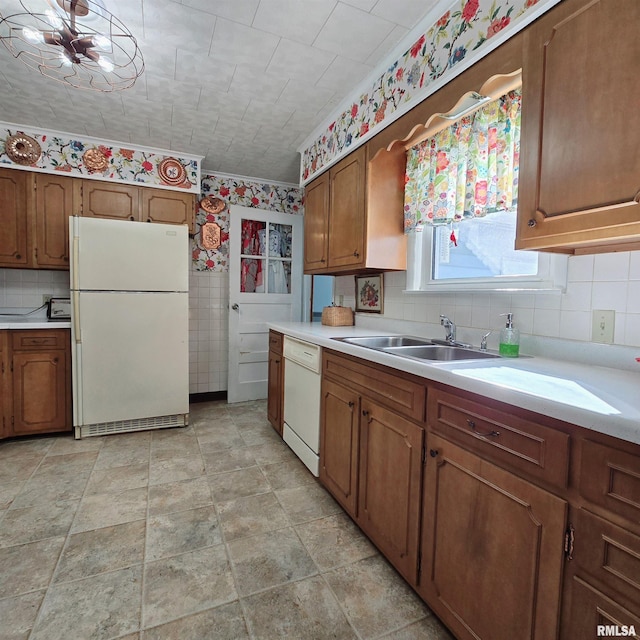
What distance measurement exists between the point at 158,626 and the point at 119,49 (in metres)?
2.62

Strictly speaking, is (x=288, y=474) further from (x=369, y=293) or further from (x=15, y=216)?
(x=15, y=216)

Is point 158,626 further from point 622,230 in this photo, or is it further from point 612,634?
point 622,230

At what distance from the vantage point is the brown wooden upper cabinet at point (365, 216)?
223 cm

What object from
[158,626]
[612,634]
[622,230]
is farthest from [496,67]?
[158,626]

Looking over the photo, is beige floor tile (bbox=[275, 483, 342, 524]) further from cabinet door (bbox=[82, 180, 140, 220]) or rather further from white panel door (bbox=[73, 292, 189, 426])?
cabinet door (bbox=[82, 180, 140, 220])

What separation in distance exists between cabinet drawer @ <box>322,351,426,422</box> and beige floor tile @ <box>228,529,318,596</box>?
2.53 ft

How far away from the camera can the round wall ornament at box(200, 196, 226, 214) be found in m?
3.73

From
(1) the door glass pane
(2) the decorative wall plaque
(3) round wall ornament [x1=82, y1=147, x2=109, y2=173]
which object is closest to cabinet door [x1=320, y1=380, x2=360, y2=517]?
(1) the door glass pane

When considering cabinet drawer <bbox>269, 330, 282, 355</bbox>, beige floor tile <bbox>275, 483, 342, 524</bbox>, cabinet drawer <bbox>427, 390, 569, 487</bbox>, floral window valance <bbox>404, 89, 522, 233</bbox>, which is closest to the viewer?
cabinet drawer <bbox>427, 390, 569, 487</bbox>

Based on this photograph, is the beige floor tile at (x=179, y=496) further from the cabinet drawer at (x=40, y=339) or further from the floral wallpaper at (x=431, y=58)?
the floral wallpaper at (x=431, y=58)

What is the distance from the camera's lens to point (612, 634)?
743 millimetres

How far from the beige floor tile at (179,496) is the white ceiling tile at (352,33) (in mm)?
2503

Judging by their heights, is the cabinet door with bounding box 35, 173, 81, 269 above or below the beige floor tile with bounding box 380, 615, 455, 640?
above

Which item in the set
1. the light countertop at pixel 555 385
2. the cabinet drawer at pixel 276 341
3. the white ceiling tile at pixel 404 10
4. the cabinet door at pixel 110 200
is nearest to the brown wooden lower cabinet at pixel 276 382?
the cabinet drawer at pixel 276 341
